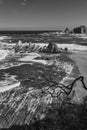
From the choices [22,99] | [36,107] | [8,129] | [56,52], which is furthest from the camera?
[56,52]

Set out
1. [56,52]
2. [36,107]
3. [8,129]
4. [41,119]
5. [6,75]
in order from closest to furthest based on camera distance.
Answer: [8,129], [41,119], [36,107], [6,75], [56,52]

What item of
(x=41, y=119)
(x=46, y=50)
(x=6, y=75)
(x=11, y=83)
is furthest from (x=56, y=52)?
(x=41, y=119)

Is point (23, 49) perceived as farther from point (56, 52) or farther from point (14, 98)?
point (14, 98)

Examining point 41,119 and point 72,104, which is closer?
point 41,119

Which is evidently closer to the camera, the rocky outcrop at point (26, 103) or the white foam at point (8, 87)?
the rocky outcrop at point (26, 103)

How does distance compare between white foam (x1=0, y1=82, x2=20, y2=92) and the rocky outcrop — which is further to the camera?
white foam (x1=0, y1=82, x2=20, y2=92)

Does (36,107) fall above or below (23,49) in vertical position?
below

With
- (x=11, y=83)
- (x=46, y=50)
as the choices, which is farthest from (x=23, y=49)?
(x=11, y=83)

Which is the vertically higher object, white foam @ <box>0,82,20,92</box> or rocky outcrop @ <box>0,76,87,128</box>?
white foam @ <box>0,82,20,92</box>

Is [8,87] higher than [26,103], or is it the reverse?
[8,87]

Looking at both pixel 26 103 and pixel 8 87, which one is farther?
pixel 8 87

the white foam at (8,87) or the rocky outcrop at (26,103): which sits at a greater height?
the white foam at (8,87)
